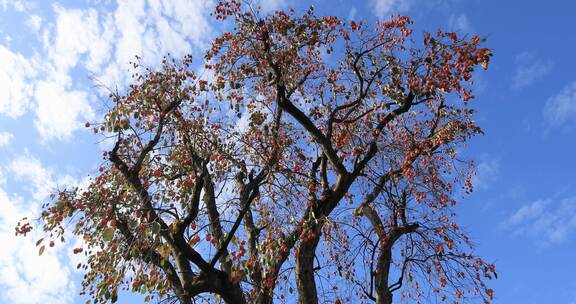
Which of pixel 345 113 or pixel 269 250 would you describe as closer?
pixel 269 250

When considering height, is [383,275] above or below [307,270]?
above

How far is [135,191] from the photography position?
8.25m

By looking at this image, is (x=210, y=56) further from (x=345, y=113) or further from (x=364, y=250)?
(x=364, y=250)

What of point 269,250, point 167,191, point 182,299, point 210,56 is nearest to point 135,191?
point 167,191

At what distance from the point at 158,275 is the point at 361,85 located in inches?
194

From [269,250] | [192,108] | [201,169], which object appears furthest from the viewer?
[192,108]

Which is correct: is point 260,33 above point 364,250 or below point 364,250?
above

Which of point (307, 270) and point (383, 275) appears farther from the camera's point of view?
point (383, 275)

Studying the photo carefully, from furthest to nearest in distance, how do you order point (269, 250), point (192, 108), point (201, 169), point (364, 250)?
point (364, 250) → point (192, 108) → point (201, 169) → point (269, 250)

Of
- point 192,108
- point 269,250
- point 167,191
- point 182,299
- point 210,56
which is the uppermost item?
point 210,56

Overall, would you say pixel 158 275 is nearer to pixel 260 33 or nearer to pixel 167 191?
pixel 167 191

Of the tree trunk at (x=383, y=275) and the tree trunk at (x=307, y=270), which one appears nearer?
the tree trunk at (x=307, y=270)

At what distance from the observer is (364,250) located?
993 cm

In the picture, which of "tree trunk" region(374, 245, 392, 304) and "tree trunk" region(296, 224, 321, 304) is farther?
"tree trunk" region(374, 245, 392, 304)
